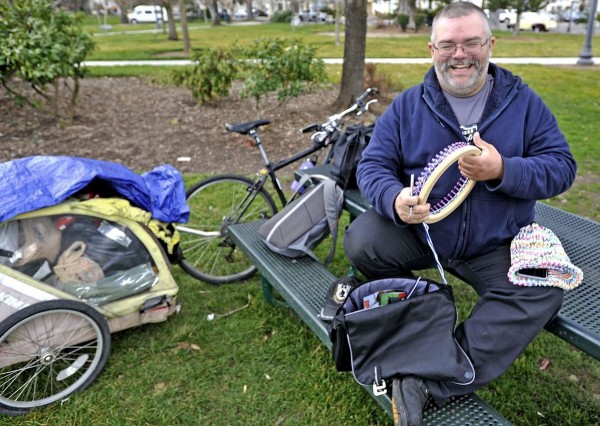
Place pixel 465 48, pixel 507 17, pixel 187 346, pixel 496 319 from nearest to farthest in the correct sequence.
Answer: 1. pixel 496 319
2. pixel 465 48
3. pixel 187 346
4. pixel 507 17

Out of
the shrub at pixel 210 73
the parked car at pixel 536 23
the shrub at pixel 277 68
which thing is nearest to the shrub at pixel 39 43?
the shrub at pixel 210 73

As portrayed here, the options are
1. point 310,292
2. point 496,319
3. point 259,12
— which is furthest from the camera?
point 259,12

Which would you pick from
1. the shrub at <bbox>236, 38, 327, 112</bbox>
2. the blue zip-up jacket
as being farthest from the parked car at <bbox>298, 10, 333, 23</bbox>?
the blue zip-up jacket

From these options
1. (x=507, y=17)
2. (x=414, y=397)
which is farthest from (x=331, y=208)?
(x=507, y=17)

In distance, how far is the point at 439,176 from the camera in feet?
6.53

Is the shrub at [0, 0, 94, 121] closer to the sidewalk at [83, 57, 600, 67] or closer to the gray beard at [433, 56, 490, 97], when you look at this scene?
the gray beard at [433, 56, 490, 97]

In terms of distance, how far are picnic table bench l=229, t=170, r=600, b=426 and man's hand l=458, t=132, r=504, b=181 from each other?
24.2 inches

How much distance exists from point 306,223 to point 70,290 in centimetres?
132

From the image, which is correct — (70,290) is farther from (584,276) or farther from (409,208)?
(584,276)

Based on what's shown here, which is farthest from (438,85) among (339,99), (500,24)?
(500,24)

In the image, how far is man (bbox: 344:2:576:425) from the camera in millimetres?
1925

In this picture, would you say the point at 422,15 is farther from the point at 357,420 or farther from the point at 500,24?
the point at 357,420

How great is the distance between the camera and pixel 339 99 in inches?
295

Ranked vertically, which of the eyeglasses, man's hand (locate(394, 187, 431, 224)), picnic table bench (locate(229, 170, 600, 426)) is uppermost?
the eyeglasses
